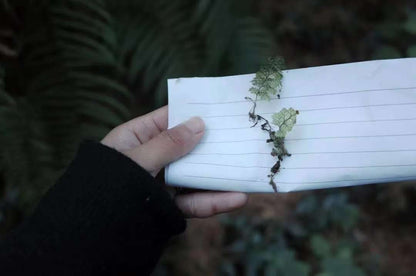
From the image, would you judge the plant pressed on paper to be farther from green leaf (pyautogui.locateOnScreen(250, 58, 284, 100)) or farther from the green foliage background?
the green foliage background

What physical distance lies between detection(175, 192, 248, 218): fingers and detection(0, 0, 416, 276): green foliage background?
41cm

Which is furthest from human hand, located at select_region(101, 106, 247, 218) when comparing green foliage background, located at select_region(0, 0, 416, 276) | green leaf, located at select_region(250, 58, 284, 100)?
green foliage background, located at select_region(0, 0, 416, 276)

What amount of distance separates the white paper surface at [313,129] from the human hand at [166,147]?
3cm

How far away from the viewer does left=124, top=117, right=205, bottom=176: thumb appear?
743 mm

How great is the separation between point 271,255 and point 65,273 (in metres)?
Result: 0.66

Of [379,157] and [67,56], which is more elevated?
[67,56]


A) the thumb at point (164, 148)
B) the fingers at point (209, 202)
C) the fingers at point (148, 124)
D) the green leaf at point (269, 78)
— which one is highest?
the green leaf at point (269, 78)

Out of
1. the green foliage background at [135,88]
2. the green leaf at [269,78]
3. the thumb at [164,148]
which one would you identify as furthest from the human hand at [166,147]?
the green foliage background at [135,88]

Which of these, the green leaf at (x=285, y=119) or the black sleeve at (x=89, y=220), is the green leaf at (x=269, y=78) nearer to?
the green leaf at (x=285, y=119)

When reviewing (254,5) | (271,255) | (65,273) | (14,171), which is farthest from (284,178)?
(254,5)

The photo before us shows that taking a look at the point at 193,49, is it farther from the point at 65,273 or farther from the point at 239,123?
the point at 65,273

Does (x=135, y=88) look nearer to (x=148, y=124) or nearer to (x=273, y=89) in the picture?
(x=148, y=124)

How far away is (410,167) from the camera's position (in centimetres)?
75

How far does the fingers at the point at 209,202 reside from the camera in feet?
2.64
